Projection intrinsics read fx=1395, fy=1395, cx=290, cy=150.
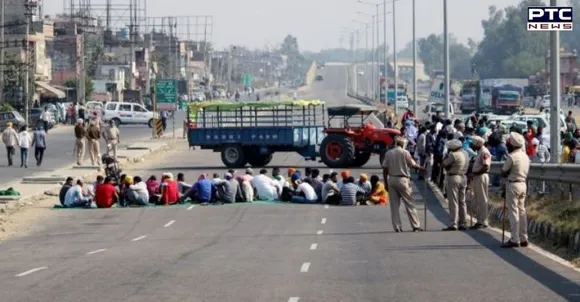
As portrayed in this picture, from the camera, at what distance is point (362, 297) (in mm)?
15453

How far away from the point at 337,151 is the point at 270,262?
27.7 m

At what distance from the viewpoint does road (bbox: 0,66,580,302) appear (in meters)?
16.0

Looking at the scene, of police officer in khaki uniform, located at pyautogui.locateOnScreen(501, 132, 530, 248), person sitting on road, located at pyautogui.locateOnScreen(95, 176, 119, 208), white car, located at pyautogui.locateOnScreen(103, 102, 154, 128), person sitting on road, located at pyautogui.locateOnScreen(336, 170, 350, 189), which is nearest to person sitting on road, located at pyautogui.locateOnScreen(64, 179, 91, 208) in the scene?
person sitting on road, located at pyautogui.locateOnScreen(95, 176, 119, 208)

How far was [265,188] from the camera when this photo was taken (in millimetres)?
35844

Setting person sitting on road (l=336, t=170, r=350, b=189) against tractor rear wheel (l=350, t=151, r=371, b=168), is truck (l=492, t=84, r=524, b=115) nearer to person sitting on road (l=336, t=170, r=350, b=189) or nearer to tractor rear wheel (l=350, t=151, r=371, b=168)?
tractor rear wheel (l=350, t=151, r=371, b=168)

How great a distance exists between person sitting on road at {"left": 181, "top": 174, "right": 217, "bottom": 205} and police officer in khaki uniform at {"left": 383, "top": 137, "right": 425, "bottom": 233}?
1039 centimetres

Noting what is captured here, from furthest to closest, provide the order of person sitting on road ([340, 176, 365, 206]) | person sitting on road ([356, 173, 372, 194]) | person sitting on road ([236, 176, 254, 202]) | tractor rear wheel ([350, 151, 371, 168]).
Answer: tractor rear wheel ([350, 151, 371, 168]) < person sitting on road ([236, 176, 254, 202]) < person sitting on road ([356, 173, 372, 194]) < person sitting on road ([340, 176, 365, 206])

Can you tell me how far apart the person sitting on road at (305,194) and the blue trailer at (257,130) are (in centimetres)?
1267

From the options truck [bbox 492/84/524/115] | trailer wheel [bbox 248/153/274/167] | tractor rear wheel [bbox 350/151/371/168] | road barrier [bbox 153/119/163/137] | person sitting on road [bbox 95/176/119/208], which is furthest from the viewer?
truck [bbox 492/84/524/115]

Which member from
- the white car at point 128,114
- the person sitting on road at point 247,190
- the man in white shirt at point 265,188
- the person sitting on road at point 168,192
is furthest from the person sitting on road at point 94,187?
the white car at point 128,114

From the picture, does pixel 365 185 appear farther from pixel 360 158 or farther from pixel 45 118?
pixel 45 118

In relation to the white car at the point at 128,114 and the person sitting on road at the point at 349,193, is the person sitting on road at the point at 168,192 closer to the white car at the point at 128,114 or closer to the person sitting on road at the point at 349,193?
the person sitting on road at the point at 349,193

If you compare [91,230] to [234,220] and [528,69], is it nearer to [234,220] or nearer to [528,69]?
[234,220]

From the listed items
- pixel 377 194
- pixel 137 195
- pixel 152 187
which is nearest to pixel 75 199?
pixel 137 195
